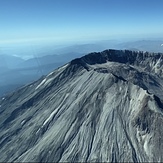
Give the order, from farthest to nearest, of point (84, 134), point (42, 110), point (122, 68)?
point (122, 68)
point (42, 110)
point (84, 134)

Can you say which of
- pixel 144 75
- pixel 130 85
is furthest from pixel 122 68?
pixel 130 85

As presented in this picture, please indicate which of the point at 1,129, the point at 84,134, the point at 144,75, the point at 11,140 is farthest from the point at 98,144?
the point at 144,75

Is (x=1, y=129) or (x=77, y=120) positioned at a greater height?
(x=77, y=120)

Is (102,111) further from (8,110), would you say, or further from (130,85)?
(8,110)

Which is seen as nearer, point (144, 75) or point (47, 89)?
point (47, 89)

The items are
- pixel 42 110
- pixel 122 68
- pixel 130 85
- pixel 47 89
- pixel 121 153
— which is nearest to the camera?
pixel 121 153

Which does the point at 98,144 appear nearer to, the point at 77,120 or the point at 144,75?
the point at 77,120
